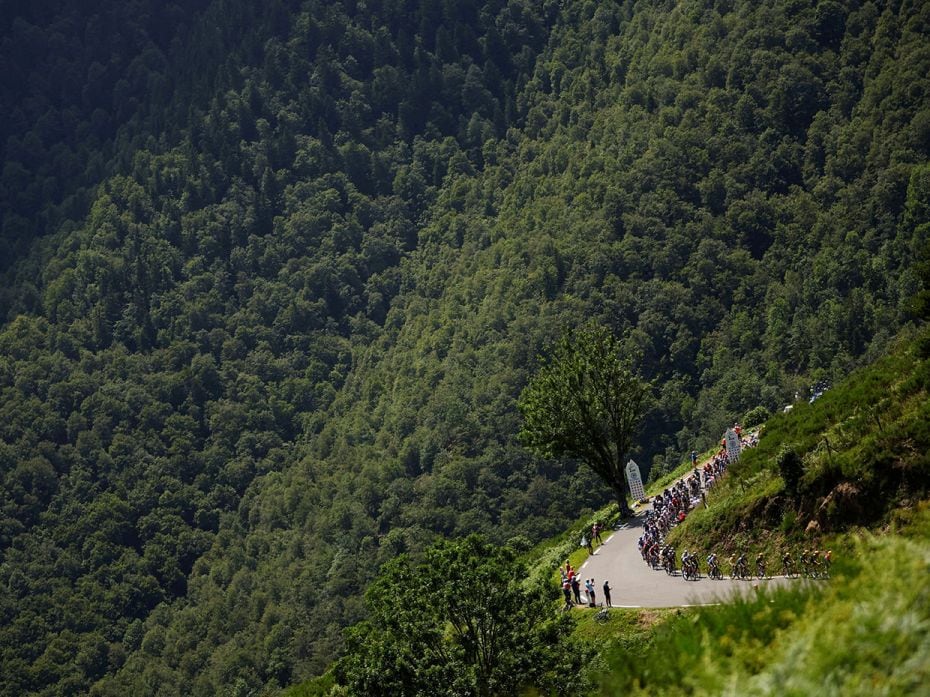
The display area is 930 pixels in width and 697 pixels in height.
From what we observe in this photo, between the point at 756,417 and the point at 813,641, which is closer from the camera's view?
the point at 813,641

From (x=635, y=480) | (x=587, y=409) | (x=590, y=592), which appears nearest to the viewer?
(x=590, y=592)

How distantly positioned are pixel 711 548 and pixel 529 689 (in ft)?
31.8

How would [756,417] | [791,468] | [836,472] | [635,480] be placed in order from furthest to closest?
[756,417] < [635,480] < [791,468] < [836,472]

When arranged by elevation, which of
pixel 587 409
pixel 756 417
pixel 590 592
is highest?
pixel 756 417

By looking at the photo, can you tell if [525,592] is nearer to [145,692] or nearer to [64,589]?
[145,692]

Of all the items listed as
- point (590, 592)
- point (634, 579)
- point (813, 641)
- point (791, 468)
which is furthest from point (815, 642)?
point (634, 579)

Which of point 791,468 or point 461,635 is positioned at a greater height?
point 791,468

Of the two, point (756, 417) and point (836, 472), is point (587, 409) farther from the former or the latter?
point (836, 472)

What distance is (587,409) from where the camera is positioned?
49719mm

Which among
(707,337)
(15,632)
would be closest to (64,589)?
(15,632)

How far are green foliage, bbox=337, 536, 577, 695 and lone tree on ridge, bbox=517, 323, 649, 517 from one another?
19194mm

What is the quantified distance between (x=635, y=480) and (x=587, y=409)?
574 cm

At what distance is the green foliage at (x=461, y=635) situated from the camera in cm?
2853

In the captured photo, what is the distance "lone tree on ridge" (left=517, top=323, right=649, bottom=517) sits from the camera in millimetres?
49938
